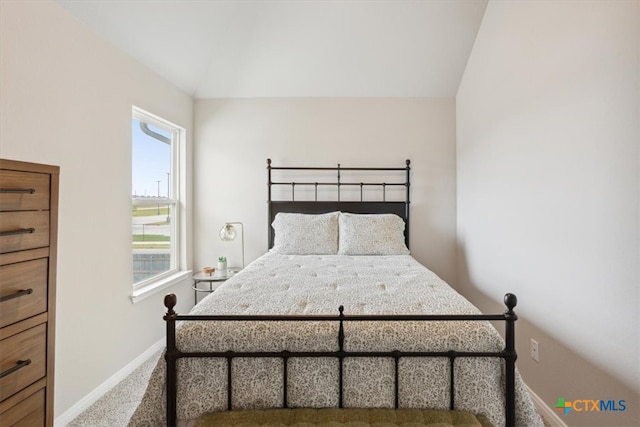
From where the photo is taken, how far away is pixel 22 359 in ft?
4.29

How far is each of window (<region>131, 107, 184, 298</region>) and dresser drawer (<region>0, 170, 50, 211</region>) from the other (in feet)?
3.42

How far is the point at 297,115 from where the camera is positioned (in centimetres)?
326

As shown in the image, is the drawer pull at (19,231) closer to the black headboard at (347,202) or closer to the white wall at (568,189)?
the black headboard at (347,202)

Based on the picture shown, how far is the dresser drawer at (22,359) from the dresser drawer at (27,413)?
0.23 feet

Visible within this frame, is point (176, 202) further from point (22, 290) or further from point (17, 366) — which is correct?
point (17, 366)

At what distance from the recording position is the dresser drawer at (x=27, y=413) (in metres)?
1.23

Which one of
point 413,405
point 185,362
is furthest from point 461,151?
point 185,362

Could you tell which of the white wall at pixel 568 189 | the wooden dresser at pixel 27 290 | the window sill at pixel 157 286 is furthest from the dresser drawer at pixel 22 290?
the white wall at pixel 568 189

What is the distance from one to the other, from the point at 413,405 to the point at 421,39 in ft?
9.52

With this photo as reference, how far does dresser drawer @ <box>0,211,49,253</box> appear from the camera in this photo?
1253 millimetres

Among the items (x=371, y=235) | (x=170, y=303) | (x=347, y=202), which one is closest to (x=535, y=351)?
(x=371, y=235)

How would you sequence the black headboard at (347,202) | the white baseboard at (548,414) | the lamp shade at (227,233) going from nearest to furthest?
the white baseboard at (548,414) < the lamp shade at (227,233) < the black headboard at (347,202)

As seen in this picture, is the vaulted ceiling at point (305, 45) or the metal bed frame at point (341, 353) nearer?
the metal bed frame at point (341, 353)

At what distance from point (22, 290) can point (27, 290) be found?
16 mm
